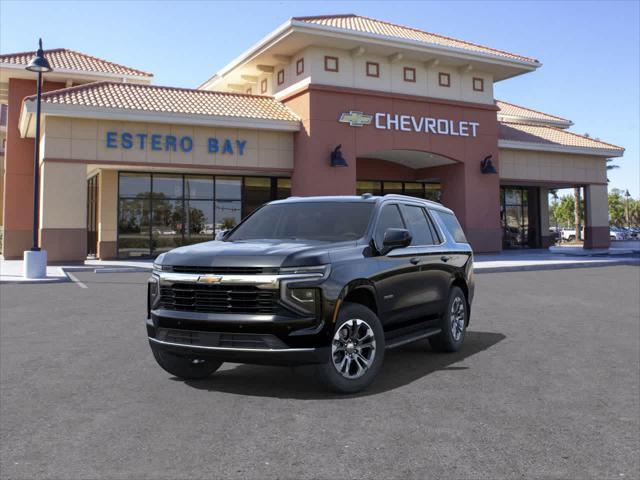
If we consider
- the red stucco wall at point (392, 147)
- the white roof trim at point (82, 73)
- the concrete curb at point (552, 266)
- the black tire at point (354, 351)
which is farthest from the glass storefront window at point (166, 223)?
the black tire at point (354, 351)

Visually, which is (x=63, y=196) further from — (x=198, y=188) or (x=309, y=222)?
(x=309, y=222)

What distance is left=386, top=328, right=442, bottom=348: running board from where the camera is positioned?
6095mm

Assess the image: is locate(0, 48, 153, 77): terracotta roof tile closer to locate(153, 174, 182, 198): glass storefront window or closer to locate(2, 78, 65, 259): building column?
locate(2, 78, 65, 259): building column

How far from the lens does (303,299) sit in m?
5.12

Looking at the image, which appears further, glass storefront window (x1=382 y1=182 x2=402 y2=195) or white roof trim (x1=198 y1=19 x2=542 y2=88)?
glass storefront window (x1=382 y1=182 x2=402 y2=195)

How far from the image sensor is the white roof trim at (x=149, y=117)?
22094 mm

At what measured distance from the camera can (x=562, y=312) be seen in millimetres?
10844

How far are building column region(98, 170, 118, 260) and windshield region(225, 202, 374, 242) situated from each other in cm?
2197

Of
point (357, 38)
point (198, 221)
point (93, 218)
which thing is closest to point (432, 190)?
point (357, 38)

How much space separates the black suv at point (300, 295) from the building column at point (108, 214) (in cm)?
2215

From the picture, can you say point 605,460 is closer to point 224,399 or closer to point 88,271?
point 224,399

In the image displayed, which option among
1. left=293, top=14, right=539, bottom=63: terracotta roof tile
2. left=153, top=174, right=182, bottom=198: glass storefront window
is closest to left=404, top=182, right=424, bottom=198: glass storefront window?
left=293, top=14, right=539, bottom=63: terracotta roof tile

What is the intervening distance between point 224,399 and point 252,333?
717 millimetres

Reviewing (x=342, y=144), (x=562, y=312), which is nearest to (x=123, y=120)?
(x=342, y=144)
